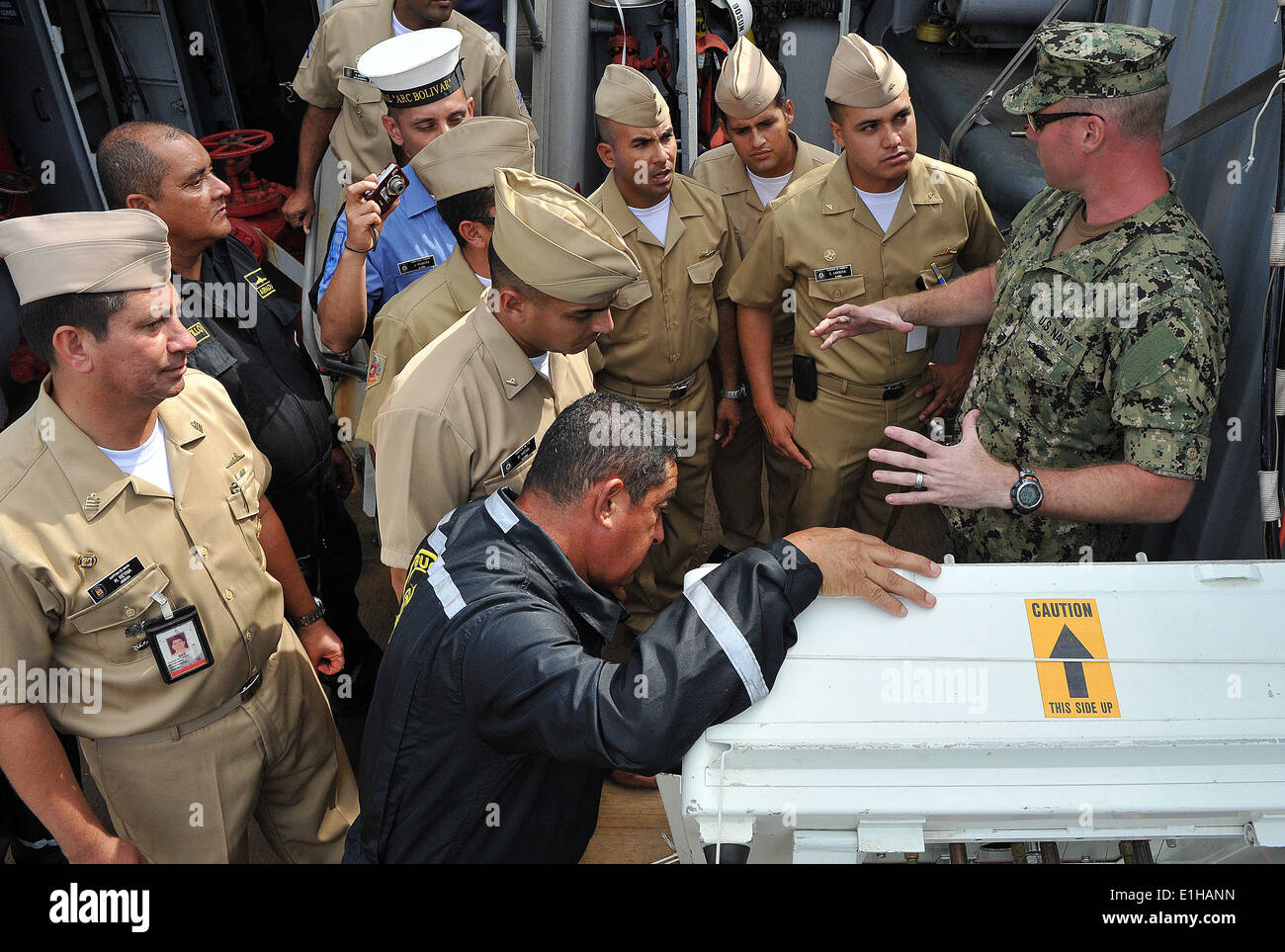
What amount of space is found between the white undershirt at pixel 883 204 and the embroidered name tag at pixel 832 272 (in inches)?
6.1

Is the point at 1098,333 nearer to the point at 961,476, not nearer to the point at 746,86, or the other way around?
the point at 961,476

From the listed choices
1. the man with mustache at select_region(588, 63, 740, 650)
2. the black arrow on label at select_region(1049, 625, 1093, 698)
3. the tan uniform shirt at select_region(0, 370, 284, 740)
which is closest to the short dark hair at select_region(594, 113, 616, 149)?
→ the man with mustache at select_region(588, 63, 740, 650)

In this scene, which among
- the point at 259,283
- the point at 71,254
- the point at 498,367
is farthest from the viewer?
the point at 259,283

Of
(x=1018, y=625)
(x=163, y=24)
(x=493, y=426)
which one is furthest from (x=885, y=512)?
(x=163, y=24)

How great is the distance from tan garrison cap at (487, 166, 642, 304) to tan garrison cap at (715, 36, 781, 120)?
124cm

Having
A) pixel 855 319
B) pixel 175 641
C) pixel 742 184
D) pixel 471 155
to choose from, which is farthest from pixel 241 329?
pixel 742 184

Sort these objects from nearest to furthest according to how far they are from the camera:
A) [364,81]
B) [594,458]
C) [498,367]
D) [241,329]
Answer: [594,458] < [498,367] < [241,329] < [364,81]

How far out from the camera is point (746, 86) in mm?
3027

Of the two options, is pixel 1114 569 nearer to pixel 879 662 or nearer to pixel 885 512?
pixel 879 662

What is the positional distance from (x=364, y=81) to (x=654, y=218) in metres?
1.28

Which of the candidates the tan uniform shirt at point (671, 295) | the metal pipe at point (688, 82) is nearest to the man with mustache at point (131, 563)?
the tan uniform shirt at point (671, 295)

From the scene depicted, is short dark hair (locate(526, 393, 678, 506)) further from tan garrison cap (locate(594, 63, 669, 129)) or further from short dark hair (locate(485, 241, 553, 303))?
tan garrison cap (locate(594, 63, 669, 129))

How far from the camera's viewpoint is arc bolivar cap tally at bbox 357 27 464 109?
2879mm

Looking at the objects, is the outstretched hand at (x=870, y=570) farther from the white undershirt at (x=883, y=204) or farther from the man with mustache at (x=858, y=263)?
the white undershirt at (x=883, y=204)
